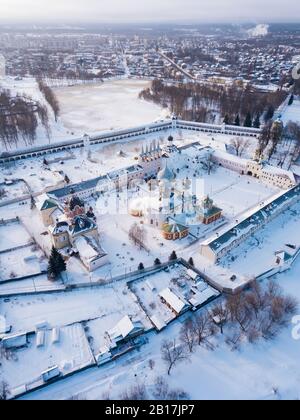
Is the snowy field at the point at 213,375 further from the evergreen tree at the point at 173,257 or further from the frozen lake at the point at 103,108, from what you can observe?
the frozen lake at the point at 103,108

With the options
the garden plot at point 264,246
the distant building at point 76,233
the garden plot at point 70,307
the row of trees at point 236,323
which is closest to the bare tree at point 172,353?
the row of trees at point 236,323

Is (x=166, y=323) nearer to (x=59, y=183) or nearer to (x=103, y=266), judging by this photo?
(x=103, y=266)

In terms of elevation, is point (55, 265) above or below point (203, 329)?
above

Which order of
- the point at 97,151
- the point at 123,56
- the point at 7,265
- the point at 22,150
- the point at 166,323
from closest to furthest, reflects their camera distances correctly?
the point at 166,323
the point at 7,265
the point at 22,150
the point at 97,151
the point at 123,56

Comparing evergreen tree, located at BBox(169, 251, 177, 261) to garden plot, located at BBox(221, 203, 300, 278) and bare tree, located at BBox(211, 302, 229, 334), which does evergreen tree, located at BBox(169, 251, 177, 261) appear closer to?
garden plot, located at BBox(221, 203, 300, 278)

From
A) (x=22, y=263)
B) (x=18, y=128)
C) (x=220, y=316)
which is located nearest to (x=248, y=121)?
(x=18, y=128)

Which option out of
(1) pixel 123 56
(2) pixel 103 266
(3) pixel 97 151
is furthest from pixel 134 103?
(1) pixel 123 56

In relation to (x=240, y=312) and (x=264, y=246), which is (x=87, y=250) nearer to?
(x=240, y=312)
